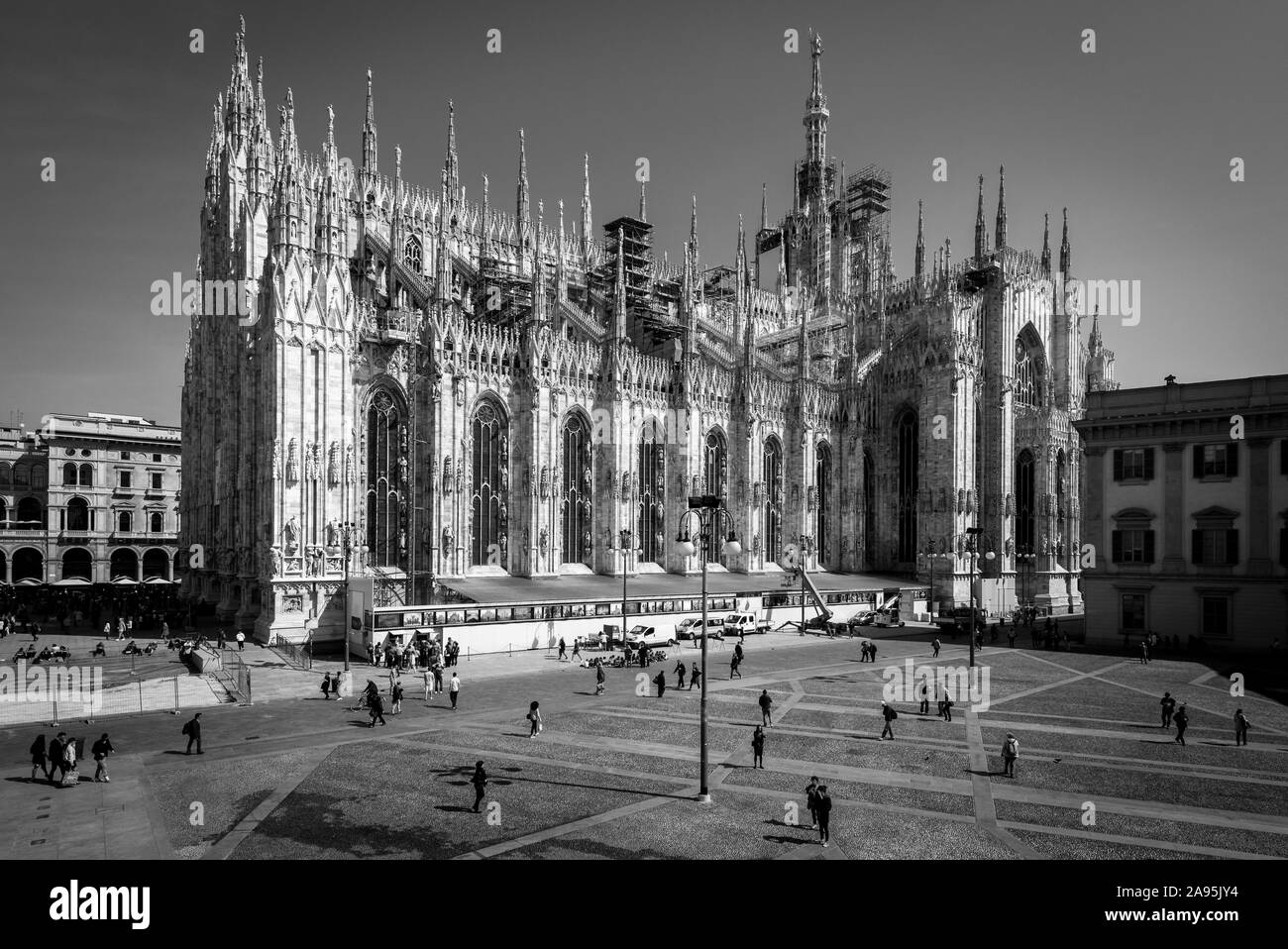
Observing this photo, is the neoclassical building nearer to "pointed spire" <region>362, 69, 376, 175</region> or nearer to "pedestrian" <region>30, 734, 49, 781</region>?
"pointed spire" <region>362, 69, 376, 175</region>

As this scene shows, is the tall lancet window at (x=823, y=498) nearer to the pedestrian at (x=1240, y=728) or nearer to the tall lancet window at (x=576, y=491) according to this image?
the tall lancet window at (x=576, y=491)

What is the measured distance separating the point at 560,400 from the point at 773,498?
72.4 feet

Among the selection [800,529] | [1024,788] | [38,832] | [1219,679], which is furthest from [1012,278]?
[38,832]

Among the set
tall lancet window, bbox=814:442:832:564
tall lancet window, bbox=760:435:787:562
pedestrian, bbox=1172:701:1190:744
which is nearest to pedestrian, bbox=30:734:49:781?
pedestrian, bbox=1172:701:1190:744

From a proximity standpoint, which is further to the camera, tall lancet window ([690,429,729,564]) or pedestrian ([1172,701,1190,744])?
tall lancet window ([690,429,729,564])

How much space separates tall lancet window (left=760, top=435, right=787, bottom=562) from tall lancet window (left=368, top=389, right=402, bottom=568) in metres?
30.4

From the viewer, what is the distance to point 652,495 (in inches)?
2378

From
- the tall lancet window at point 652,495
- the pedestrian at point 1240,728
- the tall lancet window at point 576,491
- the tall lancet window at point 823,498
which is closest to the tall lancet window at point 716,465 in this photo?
the tall lancet window at point 652,495

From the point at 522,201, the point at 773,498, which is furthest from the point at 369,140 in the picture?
the point at 773,498

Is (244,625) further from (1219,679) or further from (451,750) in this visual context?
(1219,679)

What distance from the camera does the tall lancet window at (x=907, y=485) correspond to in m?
72.0

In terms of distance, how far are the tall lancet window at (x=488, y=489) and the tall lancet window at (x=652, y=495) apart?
1150 centimetres

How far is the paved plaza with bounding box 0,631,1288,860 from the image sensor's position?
14.9 m

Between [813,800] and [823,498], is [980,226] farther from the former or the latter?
[813,800]
